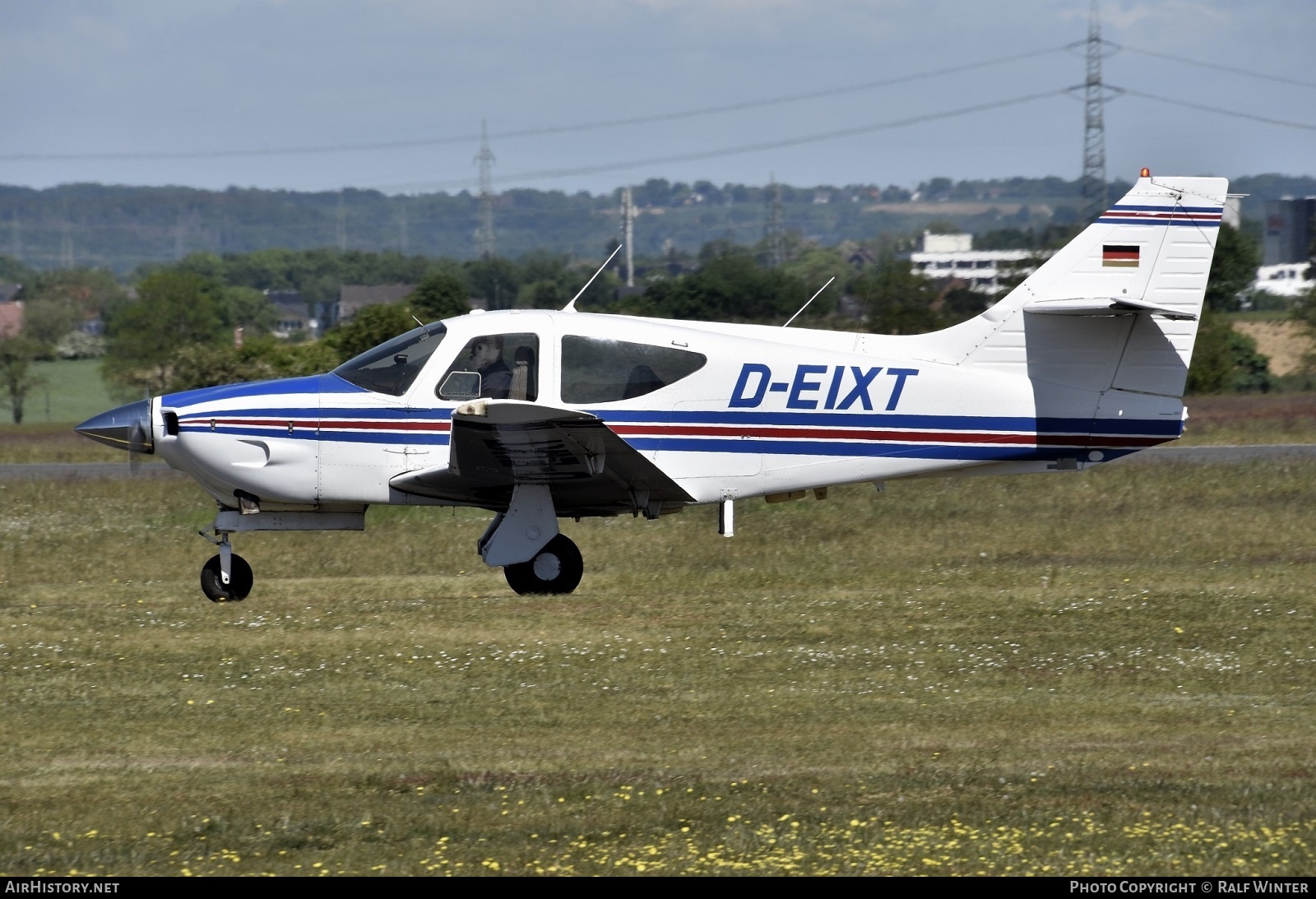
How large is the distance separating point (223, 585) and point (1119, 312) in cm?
665

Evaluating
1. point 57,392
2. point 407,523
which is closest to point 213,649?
point 407,523

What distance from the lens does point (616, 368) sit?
10555mm

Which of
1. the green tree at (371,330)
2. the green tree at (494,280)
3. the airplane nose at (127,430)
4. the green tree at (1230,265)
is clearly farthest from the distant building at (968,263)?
the airplane nose at (127,430)

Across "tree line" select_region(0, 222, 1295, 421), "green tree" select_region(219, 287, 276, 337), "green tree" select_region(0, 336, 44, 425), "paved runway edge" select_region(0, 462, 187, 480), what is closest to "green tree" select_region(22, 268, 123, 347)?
"tree line" select_region(0, 222, 1295, 421)

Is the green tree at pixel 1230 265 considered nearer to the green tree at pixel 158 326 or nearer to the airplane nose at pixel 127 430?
the green tree at pixel 158 326

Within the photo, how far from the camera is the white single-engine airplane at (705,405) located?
1051cm

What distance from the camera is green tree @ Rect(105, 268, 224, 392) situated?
150ft

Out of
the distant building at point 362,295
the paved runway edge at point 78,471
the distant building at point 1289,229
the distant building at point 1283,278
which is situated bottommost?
the paved runway edge at point 78,471

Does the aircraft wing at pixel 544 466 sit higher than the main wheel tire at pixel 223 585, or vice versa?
the aircraft wing at pixel 544 466

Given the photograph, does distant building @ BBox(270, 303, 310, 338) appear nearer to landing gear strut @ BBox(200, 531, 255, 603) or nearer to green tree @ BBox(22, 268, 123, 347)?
green tree @ BBox(22, 268, 123, 347)

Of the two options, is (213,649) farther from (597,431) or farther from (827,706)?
(827,706)

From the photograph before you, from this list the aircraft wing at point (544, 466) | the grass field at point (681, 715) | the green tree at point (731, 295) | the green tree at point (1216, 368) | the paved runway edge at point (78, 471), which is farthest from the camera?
the green tree at point (1216, 368)

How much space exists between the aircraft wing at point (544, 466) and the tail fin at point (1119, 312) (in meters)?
2.32

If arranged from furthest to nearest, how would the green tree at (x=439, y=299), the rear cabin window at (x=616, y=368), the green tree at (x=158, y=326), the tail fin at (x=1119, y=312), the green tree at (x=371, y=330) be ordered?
the green tree at (x=158, y=326) < the green tree at (x=439, y=299) < the green tree at (x=371, y=330) < the tail fin at (x=1119, y=312) < the rear cabin window at (x=616, y=368)
